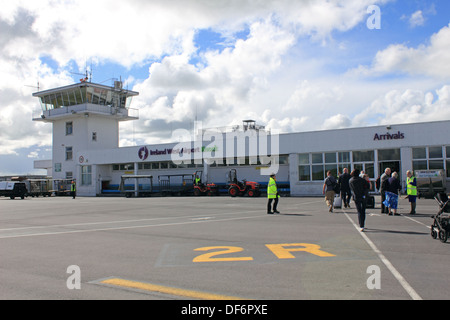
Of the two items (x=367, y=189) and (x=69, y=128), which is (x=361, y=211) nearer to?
(x=367, y=189)

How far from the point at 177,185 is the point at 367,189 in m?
29.3

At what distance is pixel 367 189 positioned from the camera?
1123cm

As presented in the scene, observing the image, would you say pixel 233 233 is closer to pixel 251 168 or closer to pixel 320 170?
pixel 320 170

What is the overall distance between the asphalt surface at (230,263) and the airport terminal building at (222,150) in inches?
717

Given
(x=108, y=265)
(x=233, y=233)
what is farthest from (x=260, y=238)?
(x=108, y=265)

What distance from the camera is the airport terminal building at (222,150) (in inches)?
1115

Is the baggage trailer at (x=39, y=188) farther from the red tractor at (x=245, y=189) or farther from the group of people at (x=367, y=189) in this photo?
the group of people at (x=367, y=189)

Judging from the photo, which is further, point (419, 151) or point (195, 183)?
point (195, 183)

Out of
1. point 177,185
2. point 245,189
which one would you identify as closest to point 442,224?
point 245,189

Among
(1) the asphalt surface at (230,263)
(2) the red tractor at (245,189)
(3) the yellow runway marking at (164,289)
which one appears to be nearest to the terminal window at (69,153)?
(2) the red tractor at (245,189)

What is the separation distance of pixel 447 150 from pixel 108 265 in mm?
26933

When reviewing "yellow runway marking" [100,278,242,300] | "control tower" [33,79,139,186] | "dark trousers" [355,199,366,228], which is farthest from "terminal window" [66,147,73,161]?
"yellow runway marking" [100,278,242,300]

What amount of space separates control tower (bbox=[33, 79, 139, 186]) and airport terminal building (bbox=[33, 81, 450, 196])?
0.41 ft
